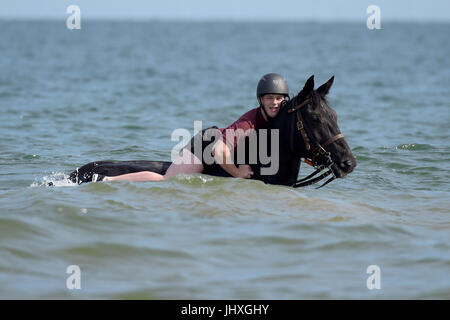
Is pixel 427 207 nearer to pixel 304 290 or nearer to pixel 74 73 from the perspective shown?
pixel 304 290

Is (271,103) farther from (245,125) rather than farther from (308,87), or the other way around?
(308,87)

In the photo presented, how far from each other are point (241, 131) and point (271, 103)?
1.76 feet

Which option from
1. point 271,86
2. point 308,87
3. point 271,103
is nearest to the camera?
point 308,87

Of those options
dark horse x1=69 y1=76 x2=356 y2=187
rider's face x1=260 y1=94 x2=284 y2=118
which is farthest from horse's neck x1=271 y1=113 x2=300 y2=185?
rider's face x1=260 y1=94 x2=284 y2=118

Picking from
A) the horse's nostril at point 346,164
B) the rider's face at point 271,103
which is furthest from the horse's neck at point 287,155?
the horse's nostril at point 346,164

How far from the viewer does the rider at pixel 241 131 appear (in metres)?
7.96

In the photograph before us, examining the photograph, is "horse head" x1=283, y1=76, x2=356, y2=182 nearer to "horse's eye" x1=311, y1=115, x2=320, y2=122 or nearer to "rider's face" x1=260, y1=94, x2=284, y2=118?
"horse's eye" x1=311, y1=115, x2=320, y2=122

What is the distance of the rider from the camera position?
7.96 m

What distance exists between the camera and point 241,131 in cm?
789

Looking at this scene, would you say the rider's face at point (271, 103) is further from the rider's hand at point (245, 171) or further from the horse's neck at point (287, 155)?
the rider's hand at point (245, 171)

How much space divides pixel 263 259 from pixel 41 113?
41.8 ft

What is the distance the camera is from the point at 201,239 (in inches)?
266

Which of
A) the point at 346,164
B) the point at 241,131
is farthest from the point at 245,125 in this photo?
the point at 346,164

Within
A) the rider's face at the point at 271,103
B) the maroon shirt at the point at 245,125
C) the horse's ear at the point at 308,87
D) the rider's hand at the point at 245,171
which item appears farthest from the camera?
the rider's hand at the point at 245,171
